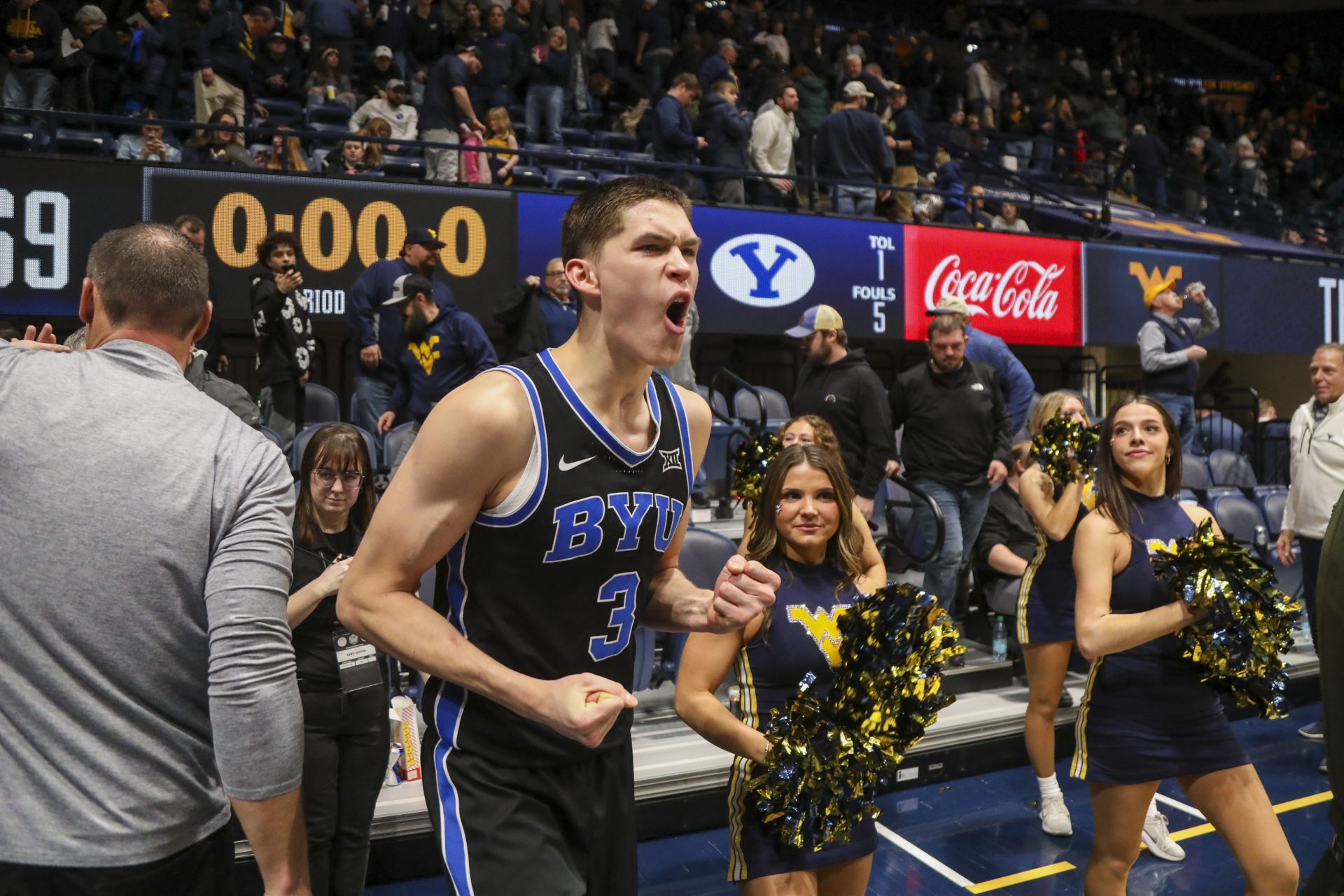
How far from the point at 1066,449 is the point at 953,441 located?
4.47ft

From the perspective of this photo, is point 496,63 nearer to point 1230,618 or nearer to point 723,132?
point 723,132

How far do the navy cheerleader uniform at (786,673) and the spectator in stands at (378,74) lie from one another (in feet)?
26.3

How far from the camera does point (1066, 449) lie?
4.29 m

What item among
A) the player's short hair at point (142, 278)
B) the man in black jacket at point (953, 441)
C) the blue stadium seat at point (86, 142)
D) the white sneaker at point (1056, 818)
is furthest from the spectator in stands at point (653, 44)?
the player's short hair at point (142, 278)

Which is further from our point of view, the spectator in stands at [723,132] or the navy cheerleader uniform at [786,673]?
the spectator in stands at [723,132]

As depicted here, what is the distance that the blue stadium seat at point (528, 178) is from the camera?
891cm

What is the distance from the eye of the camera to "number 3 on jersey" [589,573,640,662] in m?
1.86

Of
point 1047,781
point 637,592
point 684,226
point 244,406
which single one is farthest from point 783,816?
point 244,406

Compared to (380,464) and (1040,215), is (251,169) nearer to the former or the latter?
(380,464)

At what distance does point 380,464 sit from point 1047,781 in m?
3.73

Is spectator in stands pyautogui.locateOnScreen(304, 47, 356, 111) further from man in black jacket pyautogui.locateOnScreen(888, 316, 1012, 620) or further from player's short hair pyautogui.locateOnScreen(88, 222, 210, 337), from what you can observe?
player's short hair pyautogui.locateOnScreen(88, 222, 210, 337)

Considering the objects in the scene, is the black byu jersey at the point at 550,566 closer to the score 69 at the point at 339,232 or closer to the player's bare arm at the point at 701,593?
the player's bare arm at the point at 701,593

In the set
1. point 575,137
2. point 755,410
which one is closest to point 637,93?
point 575,137

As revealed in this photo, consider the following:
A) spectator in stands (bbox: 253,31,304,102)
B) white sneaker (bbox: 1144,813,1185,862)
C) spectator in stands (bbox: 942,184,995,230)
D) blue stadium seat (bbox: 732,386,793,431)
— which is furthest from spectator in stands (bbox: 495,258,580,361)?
spectator in stands (bbox: 942,184,995,230)
